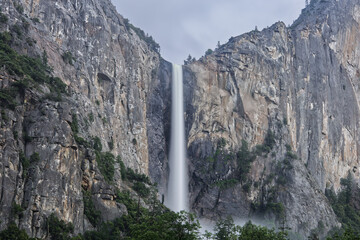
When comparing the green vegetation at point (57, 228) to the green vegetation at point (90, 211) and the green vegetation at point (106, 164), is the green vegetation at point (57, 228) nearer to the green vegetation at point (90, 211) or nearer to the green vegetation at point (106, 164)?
the green vegetation at point (90, 211)

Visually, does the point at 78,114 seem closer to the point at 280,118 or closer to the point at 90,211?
the point at 90,211

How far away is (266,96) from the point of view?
91.4 m

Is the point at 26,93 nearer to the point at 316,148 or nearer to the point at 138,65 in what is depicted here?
the point at 138,65

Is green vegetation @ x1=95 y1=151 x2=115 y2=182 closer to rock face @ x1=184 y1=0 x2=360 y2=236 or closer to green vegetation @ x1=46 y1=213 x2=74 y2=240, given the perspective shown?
green vegetation @ x1=46 y1=213 x2=74 y2=240

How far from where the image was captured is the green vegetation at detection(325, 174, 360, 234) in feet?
→ 286

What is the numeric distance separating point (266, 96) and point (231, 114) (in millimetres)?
7885

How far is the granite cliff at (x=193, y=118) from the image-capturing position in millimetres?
52312

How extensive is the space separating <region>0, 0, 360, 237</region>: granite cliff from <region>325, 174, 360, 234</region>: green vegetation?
172 centimetres

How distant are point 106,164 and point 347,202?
160ft

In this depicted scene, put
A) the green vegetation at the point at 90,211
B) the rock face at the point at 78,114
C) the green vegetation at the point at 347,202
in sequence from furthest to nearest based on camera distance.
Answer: the green vegetation at the point at 347,202
the green vegetation at the point at 90,211
the rock face at the point at 78,114

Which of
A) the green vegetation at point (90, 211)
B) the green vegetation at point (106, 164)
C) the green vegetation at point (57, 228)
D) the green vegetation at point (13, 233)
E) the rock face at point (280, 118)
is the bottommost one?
the green vegetation at point (13, 233)

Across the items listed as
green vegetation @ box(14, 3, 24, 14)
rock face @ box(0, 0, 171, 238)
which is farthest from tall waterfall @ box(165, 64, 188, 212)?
green vegetation @ box(14, 3, 24, 14)

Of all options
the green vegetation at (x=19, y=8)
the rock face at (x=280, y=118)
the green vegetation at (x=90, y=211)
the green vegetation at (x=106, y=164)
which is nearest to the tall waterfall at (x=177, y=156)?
the rock face at (x=280, y=118)

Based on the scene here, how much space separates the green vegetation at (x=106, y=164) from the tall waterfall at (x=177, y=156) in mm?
15152
